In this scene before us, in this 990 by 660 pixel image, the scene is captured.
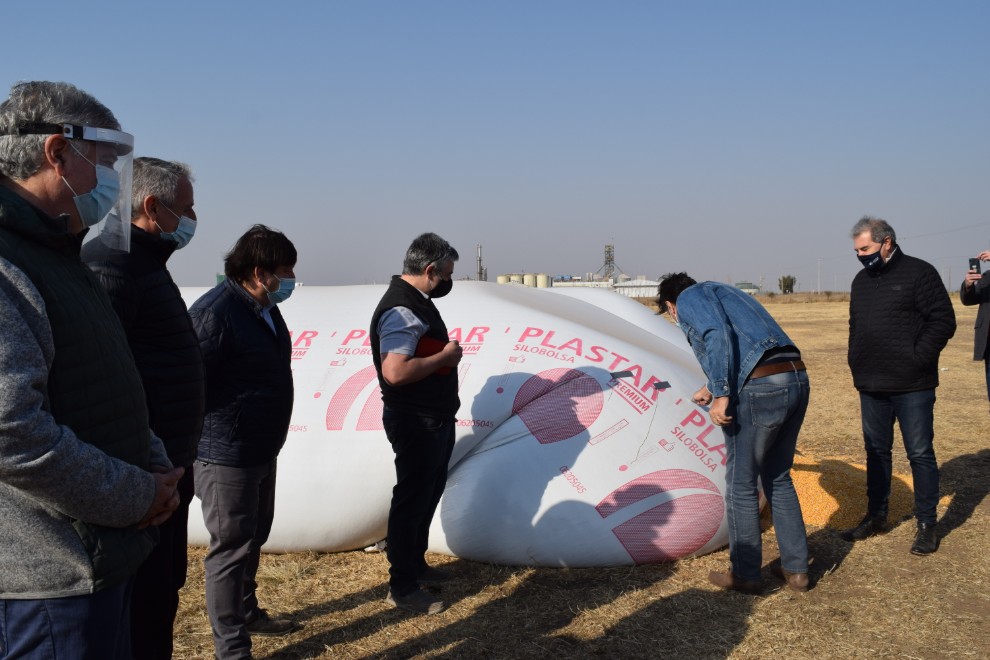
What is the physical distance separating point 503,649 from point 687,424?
1.74 m

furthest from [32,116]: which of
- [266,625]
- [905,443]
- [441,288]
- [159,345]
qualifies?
[905,443]

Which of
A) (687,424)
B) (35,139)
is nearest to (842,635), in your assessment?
(687,424)

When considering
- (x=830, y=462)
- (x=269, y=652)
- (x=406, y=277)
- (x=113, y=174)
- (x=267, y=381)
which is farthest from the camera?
(x=830, y=462)

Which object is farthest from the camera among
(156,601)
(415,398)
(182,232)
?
(415,398)

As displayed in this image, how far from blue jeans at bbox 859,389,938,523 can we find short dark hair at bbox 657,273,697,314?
151 centimetres

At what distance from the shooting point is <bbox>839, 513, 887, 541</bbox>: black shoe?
4.47 m

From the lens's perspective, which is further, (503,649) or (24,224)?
(503,649)

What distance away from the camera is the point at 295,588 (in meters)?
3.84

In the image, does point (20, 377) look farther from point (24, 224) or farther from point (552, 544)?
point (552, 544)

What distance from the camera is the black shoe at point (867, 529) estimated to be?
4.47 meters

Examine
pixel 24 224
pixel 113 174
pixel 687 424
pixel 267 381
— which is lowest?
pixel 687 424

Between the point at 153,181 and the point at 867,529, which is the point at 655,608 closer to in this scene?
the point at 867,529

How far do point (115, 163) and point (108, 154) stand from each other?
0.20 feet

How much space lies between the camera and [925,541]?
14.0ft
